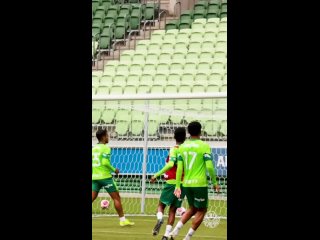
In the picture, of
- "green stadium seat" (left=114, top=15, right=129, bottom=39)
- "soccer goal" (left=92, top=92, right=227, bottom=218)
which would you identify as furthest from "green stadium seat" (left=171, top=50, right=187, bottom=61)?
"soccer goal" (left=92, top=92, right=227, bottom=218)

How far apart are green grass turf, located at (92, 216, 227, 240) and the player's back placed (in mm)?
702

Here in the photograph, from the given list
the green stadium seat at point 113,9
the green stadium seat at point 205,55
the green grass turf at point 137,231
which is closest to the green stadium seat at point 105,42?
the green stadium seat at point 113,9

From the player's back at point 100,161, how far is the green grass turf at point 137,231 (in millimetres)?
702

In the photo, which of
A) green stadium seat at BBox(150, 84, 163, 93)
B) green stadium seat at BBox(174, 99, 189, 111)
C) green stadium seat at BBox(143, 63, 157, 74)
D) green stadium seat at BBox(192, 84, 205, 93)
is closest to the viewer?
green stadium seat at BBox(174, 99, 189, 111)

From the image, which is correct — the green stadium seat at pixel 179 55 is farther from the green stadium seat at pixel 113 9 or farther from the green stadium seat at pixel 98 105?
the green stadium seat at pixel 98 105

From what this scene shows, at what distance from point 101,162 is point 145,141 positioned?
2.63m

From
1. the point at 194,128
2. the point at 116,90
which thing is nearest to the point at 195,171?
the point at 194,128

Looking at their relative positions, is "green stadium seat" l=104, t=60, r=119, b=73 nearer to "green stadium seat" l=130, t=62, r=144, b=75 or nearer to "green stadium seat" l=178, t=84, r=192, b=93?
"green stadium seat" l=130, t=62, r=144, b=75

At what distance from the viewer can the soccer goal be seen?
40.9ft

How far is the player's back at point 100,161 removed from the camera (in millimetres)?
10055
